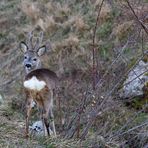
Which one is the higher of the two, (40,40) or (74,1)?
(74,1)

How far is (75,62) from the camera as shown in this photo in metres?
10.7

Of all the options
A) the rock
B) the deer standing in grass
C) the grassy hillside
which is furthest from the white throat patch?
the rock

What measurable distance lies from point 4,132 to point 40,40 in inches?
184

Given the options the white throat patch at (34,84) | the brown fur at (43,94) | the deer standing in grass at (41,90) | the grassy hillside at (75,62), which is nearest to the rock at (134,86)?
the grassy hillside at (75,62)

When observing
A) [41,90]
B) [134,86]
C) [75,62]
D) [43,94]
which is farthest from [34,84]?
[75,62]

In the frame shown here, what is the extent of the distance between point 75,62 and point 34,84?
4.61m

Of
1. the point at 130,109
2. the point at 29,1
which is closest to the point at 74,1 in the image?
the point at 29,1

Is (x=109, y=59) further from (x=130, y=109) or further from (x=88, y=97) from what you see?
(x=88, y=97)

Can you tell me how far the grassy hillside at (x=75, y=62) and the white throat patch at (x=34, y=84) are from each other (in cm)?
59

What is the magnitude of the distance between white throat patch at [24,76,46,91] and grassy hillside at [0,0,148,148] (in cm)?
59

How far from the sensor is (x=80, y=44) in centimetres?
1110

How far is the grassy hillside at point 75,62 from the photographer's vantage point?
260 inches

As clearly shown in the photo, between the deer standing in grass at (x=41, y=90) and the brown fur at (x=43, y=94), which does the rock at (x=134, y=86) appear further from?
the brown fur at (x=43, y=94)

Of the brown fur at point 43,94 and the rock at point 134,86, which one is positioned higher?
the rock at point 134,86
